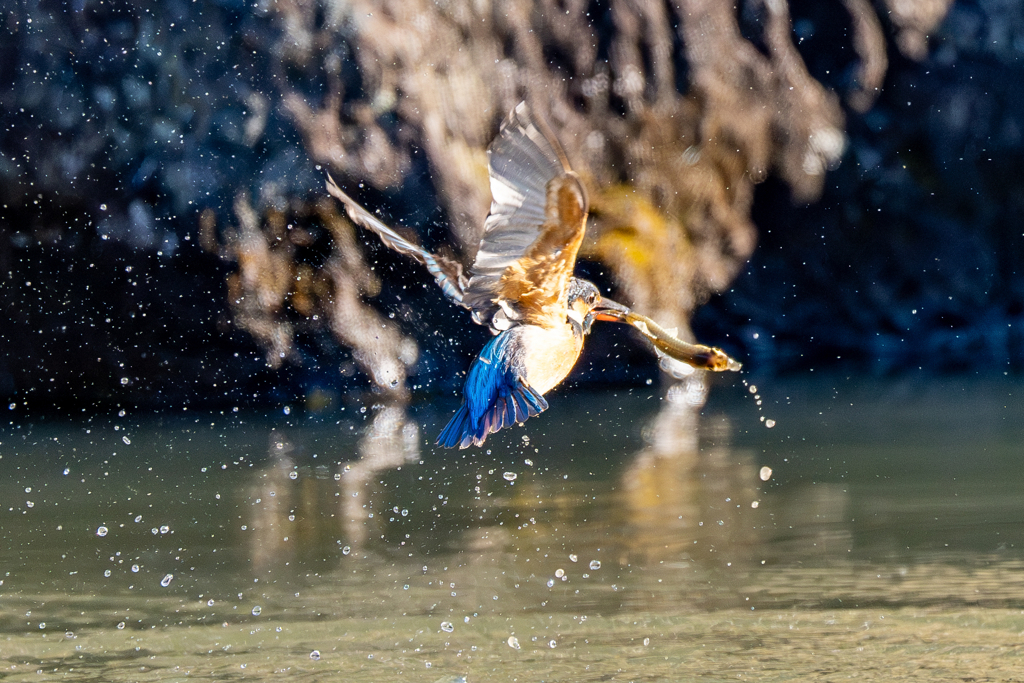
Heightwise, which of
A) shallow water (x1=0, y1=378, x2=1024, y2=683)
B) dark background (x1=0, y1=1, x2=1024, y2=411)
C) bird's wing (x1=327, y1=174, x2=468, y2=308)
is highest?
dark background (x1=0, y1=1, x2=1024, y2=411)

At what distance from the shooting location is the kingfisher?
2.69 metres

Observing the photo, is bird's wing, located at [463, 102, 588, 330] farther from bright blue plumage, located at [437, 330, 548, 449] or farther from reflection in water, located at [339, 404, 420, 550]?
reflection in water, located at [339, 404, 420, 550]

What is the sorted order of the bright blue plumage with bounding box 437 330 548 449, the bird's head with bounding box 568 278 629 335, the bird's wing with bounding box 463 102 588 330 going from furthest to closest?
the bird's head with bounding box 568 278 629 335 → the bright blue plumage with bounding box 437 330 548 449 → the bird's wing with bounding box 463 102 588 330

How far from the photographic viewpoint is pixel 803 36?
33.7 ft

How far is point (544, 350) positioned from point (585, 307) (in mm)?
182

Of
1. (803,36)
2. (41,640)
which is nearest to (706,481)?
(41,640)

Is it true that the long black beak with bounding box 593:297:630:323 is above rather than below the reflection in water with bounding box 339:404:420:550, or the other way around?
below

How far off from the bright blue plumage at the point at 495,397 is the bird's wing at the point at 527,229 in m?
0.09

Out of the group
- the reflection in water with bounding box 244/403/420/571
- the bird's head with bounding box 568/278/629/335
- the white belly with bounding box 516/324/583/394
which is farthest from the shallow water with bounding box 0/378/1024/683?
the bird's head with bounding box 568/278/629/335

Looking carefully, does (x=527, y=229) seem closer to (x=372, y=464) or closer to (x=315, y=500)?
(x=315, y=500)

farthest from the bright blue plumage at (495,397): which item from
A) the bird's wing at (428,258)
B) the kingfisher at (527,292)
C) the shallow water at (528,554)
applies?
the shallow water at (528,554)

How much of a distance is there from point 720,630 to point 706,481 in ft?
6.06

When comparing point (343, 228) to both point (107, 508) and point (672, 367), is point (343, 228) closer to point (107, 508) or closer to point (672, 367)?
point (107, 508)

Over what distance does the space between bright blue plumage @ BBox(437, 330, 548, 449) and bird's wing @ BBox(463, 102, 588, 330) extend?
9 centimetres
